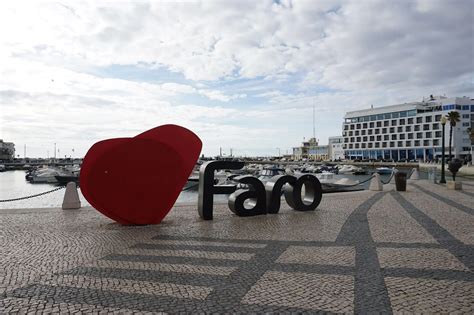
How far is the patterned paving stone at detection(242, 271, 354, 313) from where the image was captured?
16.9ft

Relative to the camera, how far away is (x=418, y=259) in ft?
24.1

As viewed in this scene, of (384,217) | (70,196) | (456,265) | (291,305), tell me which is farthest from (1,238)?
(384,217)

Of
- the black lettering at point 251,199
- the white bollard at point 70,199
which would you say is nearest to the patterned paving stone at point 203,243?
the black lettering at point 251,199

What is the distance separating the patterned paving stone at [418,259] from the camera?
6.86 meters

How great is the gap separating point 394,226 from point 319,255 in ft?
14.3

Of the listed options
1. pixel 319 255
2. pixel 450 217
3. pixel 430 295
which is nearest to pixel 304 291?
pixel 430 295

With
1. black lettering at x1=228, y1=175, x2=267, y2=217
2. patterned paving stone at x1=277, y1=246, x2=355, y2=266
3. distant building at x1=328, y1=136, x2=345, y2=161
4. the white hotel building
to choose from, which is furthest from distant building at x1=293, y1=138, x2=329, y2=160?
patterned paving stone at x1=277, y1=246, x2=355, y2=266

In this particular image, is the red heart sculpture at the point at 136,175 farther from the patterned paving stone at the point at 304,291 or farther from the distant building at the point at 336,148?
the distant building at the point at 336,148

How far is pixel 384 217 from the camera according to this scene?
12.7 metres

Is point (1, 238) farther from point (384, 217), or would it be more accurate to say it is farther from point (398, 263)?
point (384, 217)

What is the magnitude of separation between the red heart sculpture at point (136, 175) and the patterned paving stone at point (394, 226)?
618cm

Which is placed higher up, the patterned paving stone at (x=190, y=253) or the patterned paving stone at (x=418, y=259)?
the patterned paving stone at (x=418, y=259)

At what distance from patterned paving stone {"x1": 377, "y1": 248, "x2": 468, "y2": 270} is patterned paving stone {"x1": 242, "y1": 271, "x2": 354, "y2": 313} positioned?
1.47 m

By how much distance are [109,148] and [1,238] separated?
3647mm
